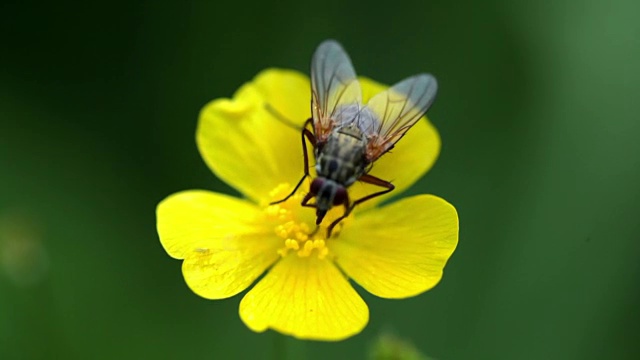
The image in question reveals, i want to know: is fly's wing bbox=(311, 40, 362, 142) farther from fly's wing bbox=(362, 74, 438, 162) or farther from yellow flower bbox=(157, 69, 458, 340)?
yellow flower bbox=(157, 69, 458, 340)

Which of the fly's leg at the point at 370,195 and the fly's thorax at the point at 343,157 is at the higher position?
the fly's thorax at the point at 343,157

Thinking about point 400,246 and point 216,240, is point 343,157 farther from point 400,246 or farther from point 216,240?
point 216,240

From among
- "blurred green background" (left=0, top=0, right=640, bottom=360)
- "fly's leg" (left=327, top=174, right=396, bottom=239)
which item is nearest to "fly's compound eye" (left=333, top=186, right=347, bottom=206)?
"fly's leg" (left=327, top=174, right=396, bottom=239)

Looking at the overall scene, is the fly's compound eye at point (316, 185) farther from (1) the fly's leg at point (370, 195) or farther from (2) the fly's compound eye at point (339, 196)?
(1) the fly's leg at point (370, 195)

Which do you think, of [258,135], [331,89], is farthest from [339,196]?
[258,135]

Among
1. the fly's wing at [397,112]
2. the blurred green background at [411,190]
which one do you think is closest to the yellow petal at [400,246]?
the fly's wing at [397,112]

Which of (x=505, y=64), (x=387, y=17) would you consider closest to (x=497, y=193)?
(x=505, y=64)
